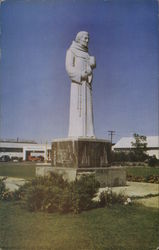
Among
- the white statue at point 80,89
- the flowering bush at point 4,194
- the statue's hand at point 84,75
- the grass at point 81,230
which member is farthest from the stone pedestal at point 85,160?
the grass at point 81,230

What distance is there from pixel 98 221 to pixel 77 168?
3.29 meters

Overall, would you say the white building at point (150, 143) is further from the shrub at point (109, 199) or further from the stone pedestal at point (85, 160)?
the shrub at point (109, 199)

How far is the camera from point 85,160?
9.01m

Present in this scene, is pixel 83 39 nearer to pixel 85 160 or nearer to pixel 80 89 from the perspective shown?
pixel 80 89

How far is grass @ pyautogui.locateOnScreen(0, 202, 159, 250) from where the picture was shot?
4465 millimetres

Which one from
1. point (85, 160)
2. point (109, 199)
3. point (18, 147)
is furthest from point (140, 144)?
point (109, 199)

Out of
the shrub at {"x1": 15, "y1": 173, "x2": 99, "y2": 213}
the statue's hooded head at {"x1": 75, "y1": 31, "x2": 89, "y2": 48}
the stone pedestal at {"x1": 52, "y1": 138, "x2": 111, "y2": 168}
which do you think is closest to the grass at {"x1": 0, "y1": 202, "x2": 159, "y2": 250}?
the shrub at {"x1": 15, "y1": 173, "x2": 99, "y2": 213}

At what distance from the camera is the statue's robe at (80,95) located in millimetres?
9820

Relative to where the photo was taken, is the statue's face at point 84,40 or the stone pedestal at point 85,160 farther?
the statue's face at point 84,40

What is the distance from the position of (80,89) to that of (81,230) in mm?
5650

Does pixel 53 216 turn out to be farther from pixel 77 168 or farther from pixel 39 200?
pixel 77 168

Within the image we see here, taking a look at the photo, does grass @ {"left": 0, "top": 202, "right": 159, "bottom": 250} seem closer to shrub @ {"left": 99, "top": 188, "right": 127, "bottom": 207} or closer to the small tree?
shrub @ {"left": 99, "top": 188, "right": 127, "bottom": 207}

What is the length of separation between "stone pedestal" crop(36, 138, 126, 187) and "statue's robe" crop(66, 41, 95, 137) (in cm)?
67

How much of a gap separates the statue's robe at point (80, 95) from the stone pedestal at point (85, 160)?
667mm
